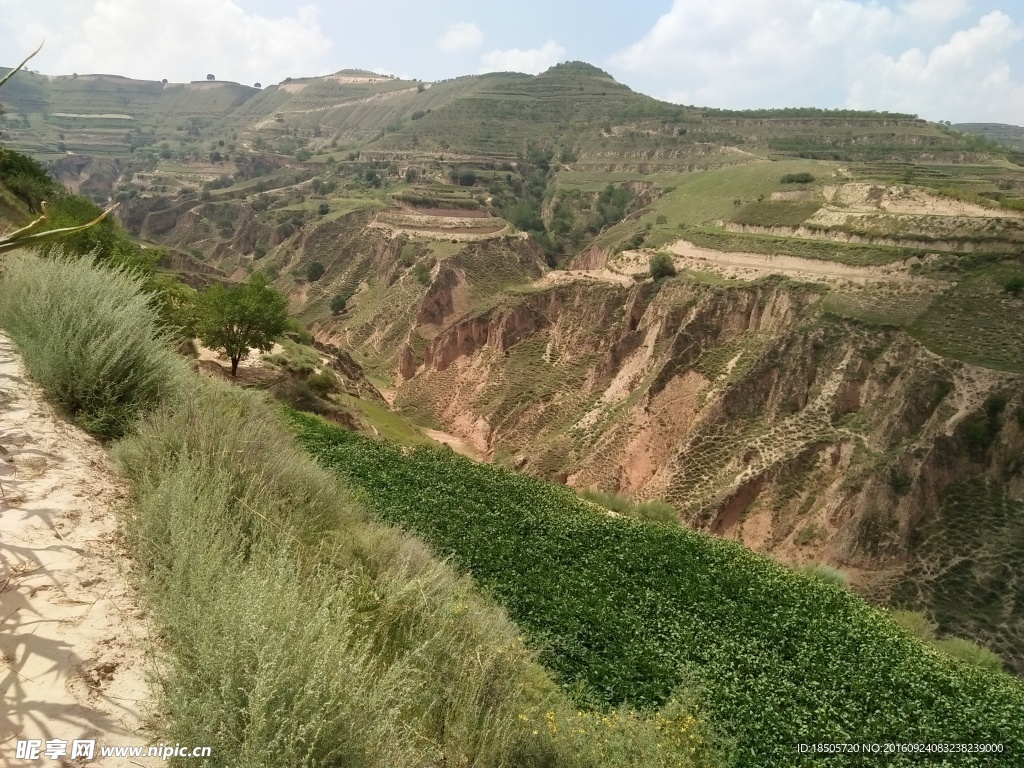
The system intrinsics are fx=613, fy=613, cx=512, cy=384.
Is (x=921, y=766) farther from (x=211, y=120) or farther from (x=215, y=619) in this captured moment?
(x=211, y=120)

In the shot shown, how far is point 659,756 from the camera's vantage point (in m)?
6.55

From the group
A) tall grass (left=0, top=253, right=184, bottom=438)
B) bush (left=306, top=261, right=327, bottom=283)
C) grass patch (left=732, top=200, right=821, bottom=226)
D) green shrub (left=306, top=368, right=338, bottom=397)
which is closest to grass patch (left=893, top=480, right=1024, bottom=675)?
tall grass (left=0, top=253, right=184, bottom=438)

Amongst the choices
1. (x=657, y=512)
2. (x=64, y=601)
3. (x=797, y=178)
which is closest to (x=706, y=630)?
(x=64, y=601)

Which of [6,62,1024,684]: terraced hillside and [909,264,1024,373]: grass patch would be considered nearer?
[6,62,1024,684]: terraced hillside

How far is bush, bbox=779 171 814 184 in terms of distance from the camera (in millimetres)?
51722

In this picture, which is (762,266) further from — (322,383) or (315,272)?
(315,272)

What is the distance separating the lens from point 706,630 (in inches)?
391

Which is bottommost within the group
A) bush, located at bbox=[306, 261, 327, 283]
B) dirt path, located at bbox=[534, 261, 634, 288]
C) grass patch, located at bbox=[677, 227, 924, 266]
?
bush, located at bbox=[306, 261, 327, 283]

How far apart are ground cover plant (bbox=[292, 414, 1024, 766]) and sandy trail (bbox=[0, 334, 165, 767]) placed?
4772 millimetres

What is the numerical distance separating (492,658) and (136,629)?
3.33 m

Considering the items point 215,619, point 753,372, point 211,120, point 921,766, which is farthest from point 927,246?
point 211,120

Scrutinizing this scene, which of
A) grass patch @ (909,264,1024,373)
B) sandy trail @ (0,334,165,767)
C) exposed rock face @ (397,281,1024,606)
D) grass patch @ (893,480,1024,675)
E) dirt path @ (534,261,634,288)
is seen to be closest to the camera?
sandy trail @ (0,334,165,767)

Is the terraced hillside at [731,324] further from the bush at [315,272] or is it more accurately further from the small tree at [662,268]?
the bush at [315,272]

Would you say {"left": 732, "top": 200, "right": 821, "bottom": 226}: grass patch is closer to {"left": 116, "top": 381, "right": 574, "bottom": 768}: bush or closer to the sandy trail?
{"left": 116, "top": 381, "right": 574, "bottom": 768}: bush
